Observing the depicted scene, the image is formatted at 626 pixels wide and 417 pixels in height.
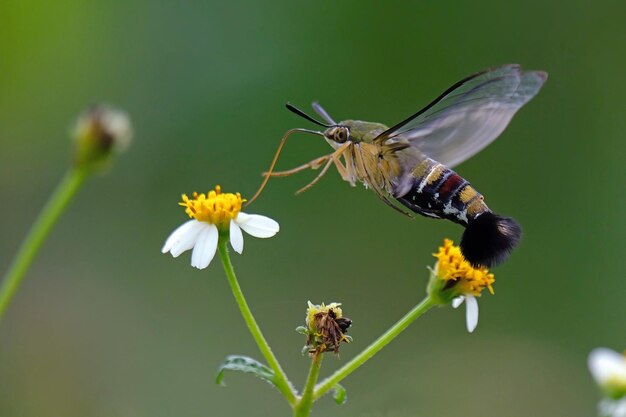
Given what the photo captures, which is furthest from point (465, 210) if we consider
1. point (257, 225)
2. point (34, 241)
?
point (34, 241)

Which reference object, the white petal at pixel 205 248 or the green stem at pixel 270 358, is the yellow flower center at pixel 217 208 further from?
A: the green stem at pixel 270 358

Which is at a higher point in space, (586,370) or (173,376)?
(173,376)

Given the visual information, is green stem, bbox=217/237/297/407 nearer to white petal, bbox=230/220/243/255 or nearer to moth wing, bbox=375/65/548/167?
white petal, bbox=230/220/243/255

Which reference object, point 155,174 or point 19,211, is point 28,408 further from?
point 155,174

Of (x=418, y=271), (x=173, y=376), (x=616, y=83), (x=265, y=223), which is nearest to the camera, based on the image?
(x=265, y=223)

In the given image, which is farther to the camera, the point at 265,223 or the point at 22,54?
the point at 22,54

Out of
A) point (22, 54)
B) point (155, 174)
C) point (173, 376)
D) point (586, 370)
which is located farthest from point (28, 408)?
point (586, 370)
